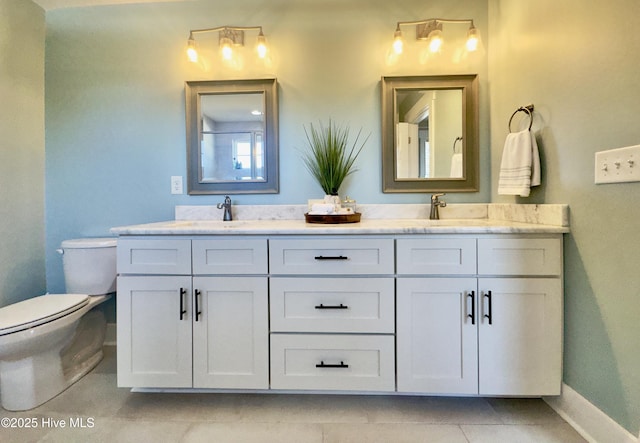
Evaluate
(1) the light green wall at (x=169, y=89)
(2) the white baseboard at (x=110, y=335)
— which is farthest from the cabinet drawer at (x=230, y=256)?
(2) the white baseboard at (x=110, y=335)

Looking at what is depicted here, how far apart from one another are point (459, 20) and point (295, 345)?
6.78ft

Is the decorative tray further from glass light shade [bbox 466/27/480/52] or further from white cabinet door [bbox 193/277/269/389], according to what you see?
glass light shade [bbox 466/27/480/52]

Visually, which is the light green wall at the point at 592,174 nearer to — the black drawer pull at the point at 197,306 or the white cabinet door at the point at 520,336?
the white cabinet door at the point at 520,336

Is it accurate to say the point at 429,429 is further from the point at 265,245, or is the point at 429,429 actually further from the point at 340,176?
the point at 340,176

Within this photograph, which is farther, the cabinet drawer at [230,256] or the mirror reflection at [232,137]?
the mirror reflection at [232,137]

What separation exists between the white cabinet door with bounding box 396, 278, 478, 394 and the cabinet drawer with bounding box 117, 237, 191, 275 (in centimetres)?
97

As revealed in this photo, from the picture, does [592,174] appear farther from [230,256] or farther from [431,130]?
[230,256]

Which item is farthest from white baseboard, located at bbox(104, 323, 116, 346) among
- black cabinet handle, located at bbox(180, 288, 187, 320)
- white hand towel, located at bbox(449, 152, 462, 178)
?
white hand towel, located at bbox(449, 152, 462, 178)

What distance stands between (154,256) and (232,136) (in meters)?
0.90

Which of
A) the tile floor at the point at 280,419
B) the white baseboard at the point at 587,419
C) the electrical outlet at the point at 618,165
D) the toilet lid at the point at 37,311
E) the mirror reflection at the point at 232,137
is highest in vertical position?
the mirror reflection at the point at 232,137

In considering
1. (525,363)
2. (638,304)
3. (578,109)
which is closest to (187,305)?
(525,363)

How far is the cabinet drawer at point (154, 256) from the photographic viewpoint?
53.7 inches

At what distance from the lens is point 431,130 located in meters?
1.83

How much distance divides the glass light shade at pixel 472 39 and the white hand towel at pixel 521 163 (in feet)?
2.06
